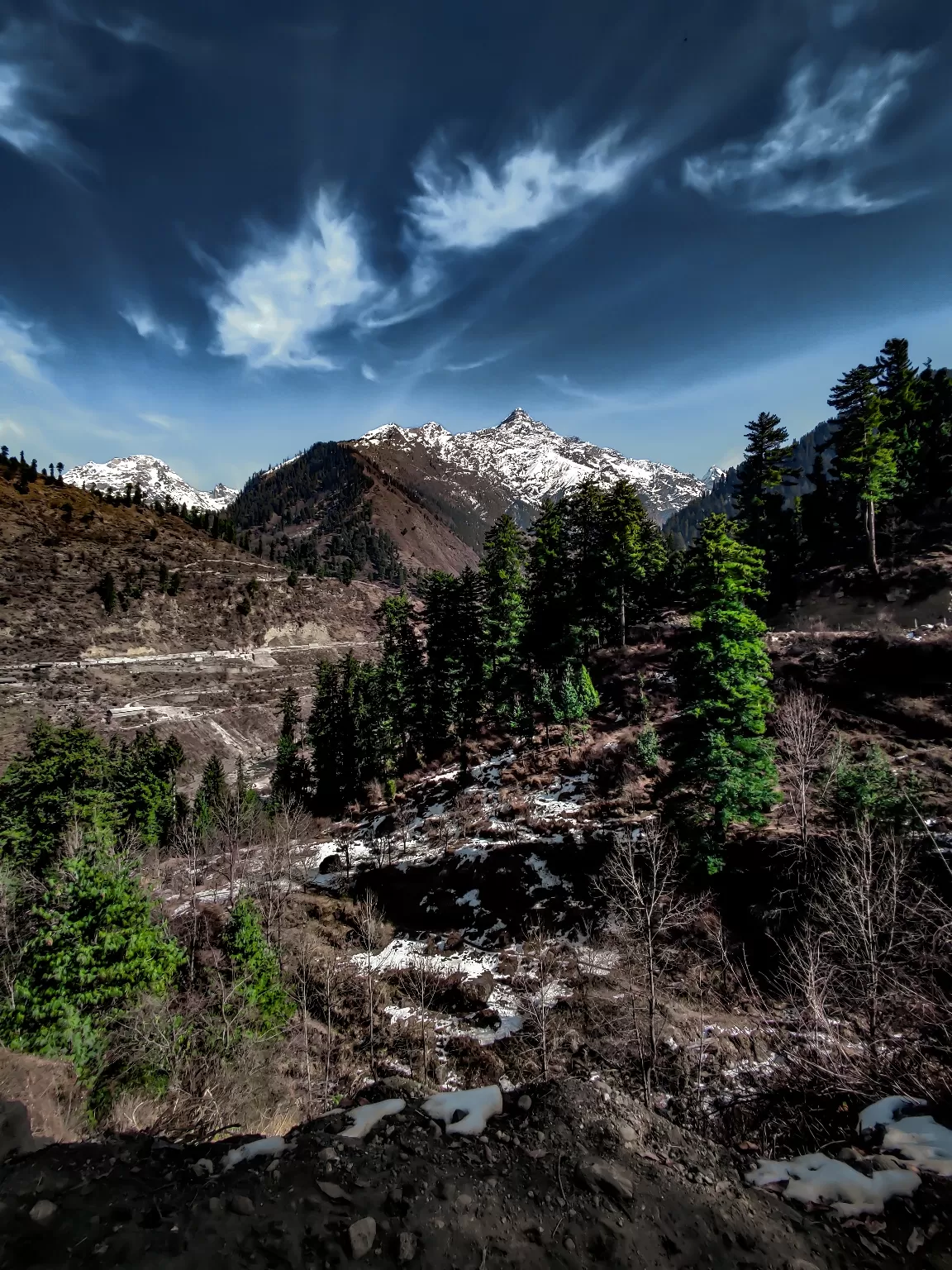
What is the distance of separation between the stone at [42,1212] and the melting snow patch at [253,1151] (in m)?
1.65

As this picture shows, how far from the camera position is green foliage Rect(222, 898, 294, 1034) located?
18156mm

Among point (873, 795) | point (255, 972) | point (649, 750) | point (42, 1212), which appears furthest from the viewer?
point (649, 750)

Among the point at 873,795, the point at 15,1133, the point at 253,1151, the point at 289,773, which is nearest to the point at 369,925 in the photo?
the point at 15,1133

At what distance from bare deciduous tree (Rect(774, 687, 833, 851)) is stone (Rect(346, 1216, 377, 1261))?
1827 cm

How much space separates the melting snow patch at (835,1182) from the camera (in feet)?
16.8

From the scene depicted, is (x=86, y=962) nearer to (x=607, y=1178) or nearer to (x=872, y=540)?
(x=607, y=1178)

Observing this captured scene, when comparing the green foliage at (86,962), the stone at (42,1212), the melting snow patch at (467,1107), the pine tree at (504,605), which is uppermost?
the pine tree at (504,605)

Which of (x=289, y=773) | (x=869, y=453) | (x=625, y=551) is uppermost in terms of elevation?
(x=869, y=453)

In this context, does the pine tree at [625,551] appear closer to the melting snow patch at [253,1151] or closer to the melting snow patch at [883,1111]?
the melting snow patch at [883,1111]

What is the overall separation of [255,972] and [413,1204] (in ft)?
55.8

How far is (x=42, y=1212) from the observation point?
454 centimetres

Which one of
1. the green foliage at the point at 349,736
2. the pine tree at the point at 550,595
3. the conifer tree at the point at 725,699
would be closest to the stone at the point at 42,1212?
the conifer tree at the point at 725,699

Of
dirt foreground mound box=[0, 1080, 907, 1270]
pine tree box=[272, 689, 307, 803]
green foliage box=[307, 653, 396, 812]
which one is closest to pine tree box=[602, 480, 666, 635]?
green foliage box=[307, 653, 396, 812]

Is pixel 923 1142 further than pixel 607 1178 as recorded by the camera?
Yes
